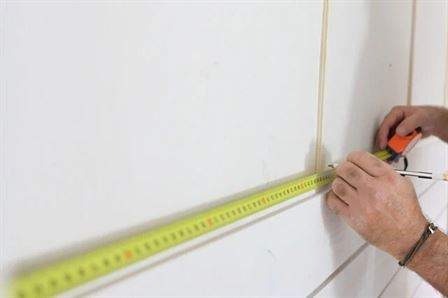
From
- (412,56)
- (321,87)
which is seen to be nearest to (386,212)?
(321,87)

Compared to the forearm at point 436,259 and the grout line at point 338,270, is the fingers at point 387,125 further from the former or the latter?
the forearm at point 436,259

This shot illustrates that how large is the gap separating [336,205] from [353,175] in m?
0.07

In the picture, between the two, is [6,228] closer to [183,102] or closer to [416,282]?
[183,102]

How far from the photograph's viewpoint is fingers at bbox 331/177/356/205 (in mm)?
802

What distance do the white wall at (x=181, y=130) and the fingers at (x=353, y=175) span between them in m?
0.07

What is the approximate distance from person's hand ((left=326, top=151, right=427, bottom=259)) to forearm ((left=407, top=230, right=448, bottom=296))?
25mm

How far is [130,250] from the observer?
1.47 feet

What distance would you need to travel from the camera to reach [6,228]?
0.38 m

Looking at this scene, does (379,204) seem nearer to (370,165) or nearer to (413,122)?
(370,165)

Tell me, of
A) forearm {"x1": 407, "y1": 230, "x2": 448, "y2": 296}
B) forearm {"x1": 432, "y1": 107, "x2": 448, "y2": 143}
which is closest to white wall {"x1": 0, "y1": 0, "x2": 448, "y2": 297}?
forearm {"x1": 407, "y1": 230, "x2": 448, "y2": 296}

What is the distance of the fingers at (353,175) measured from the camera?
80cm

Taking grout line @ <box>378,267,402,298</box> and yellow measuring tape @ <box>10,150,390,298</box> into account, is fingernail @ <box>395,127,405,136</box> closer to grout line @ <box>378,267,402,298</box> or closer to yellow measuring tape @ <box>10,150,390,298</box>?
grout line @ <box>378,267,402,298</box>

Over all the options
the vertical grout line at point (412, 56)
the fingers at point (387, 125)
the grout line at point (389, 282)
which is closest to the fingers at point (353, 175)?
the fingers at point (387, 125)

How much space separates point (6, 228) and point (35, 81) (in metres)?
0.13
